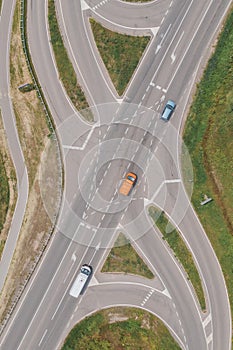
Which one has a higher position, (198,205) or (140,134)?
(140,134)

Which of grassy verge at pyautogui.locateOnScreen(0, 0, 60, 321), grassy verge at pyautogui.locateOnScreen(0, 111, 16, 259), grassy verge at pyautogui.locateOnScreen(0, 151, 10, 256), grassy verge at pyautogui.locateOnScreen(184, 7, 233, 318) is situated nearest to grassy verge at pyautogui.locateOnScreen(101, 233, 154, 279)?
grassy verge at pyautogui.locateOnScreen(0, 0, 60, 321)

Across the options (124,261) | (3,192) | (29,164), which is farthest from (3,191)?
(124,261)

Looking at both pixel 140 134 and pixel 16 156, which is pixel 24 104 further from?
pixel 140 134

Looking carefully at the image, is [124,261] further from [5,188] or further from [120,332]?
[5,188]

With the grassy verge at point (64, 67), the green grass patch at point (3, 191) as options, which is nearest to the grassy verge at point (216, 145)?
the grassy verge at point (64, 67)

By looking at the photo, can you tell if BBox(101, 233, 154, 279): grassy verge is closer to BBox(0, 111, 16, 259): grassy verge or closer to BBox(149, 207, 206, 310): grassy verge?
BBox(149, 207, 206, 310): grassy verge

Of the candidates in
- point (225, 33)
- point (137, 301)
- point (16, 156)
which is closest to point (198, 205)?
point (137, 301)
